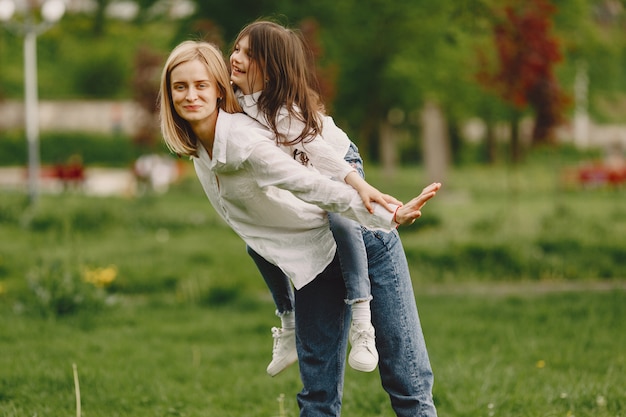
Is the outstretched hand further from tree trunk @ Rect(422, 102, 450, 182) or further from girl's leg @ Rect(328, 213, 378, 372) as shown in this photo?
tree trunk @ Rect(422, 102, 450, 182)

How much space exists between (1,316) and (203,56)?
458cm

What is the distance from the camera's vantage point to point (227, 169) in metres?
2.71

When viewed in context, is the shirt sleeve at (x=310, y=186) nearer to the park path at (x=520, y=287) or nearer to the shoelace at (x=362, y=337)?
the shoelace at (x=362, y=337)

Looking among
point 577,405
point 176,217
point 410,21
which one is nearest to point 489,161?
point 410,21

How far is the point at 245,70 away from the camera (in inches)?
112

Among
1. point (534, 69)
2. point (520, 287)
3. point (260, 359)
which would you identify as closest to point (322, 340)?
point (260, 359)

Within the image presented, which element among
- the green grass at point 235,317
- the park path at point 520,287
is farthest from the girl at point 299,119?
the park path at point 520,287

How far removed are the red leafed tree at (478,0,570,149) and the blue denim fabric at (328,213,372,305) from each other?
26.3ft

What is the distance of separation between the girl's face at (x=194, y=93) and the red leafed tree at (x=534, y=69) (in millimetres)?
8043

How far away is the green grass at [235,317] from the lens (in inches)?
175

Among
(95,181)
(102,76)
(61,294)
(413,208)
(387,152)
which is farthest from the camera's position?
(102,76)

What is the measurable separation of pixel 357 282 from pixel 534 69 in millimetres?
9943

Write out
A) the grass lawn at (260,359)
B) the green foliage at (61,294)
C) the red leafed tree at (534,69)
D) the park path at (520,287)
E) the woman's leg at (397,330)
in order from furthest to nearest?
the red leafed tree at (534,69) → the park path at (520,287) → the green foliage at (61,294) → the grass lawn at (260,359) → the woman's leg at (397,330)

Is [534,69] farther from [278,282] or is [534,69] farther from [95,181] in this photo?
[95,181]
